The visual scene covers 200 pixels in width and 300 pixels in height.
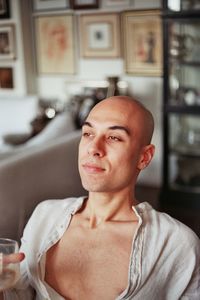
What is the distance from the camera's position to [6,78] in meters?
4.18

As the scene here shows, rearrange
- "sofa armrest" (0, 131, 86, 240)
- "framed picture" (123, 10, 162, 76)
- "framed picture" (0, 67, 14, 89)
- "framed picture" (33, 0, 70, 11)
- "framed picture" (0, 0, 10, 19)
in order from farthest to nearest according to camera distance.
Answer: "framed picture" (0, 67, 14, 89)
"framed picture" (0, 0, 10, 19)
"framed picture" (33, 0, 70, 11)
"framed picture" (123, 10, 162, 76)
"sofa armrest" (0, 131, 86, 240)

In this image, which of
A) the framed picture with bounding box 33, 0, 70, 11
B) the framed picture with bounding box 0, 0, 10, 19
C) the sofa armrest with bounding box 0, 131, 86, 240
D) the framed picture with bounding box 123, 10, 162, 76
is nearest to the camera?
the sofa armrest with bounding box 0, 131, 86, 240

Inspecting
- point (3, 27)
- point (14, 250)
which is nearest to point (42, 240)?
point (14, 250)

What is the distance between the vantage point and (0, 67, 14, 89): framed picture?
4145 millimetres

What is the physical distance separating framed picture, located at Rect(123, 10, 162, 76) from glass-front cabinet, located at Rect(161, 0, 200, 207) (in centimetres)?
40

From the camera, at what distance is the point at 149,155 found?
1.03 meters

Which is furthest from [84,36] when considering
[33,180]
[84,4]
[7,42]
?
[33,180]

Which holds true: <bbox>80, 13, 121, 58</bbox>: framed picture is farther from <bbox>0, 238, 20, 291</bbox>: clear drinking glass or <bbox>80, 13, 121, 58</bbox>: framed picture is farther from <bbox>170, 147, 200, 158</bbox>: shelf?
<bbox>0, 238, 20, 291</bbox>: clear drinking glass

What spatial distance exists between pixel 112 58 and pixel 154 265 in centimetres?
296

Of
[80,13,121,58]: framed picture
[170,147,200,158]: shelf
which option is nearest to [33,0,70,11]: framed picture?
[80,13,121,58]: framed picture

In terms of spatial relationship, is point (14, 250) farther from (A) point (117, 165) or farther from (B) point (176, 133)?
(B) point (176, 133)

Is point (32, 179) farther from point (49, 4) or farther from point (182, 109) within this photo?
point (49, 4)

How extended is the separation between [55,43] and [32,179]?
263cm

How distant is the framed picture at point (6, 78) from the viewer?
414 centimetres
